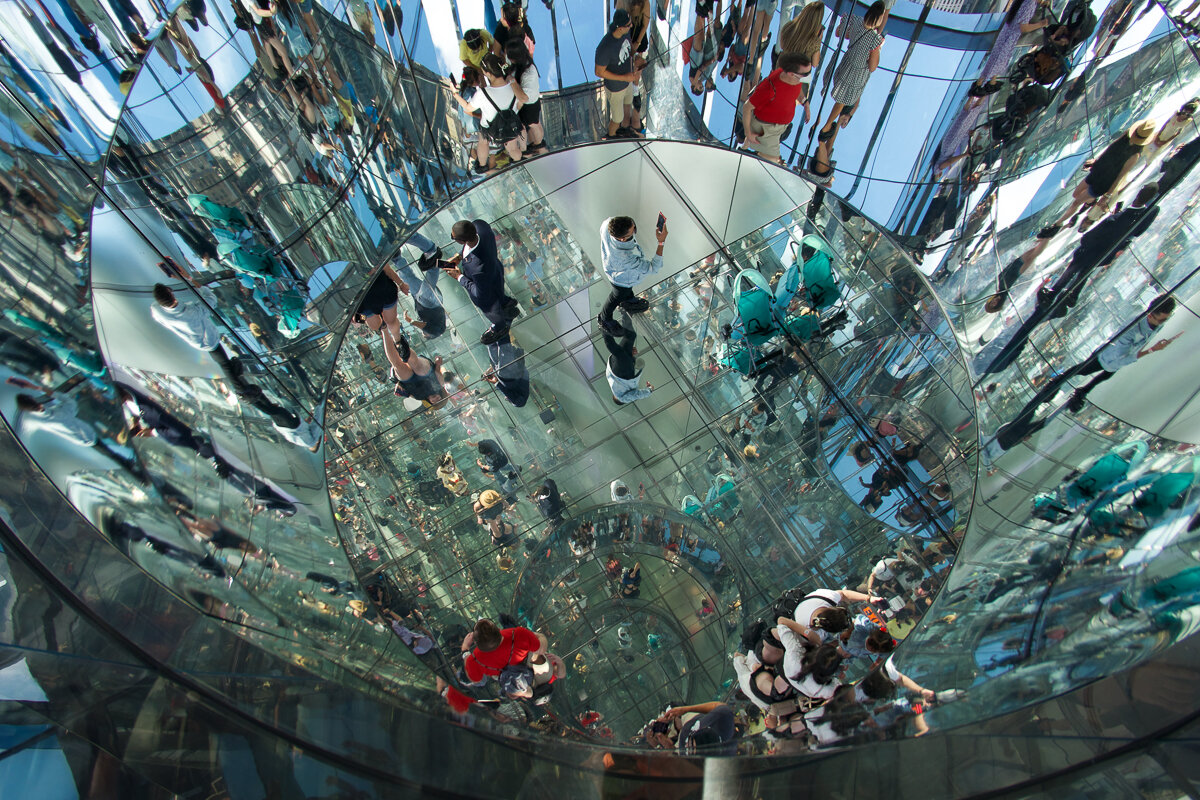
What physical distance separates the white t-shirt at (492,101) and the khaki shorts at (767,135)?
2.44 meters

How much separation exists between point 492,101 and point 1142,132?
6.19 meters

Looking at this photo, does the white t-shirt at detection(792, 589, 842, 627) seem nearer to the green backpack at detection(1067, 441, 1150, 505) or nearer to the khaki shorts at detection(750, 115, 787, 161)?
the green backpack at detection(1067, 441, 1150, 505)

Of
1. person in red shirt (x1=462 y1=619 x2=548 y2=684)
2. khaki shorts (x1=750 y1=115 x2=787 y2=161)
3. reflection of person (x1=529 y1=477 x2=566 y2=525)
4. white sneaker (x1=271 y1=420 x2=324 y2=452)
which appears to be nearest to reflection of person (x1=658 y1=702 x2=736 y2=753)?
person in red shirt (x1=462 y1=619 x2=548 y2=684)

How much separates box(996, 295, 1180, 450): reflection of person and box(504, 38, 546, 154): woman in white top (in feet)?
19.1

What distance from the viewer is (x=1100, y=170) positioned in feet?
22.8

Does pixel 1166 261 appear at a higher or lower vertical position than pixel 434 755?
higher

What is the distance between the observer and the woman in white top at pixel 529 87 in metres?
6.79

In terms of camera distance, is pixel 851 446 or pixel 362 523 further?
pixel 851 446

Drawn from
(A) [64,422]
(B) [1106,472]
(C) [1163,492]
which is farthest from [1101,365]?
(A) [64,422]

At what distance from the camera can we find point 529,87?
7027 millimetres

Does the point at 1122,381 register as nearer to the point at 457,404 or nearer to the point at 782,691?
the point at 782,691

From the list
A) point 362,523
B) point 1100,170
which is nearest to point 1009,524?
point 1100,170

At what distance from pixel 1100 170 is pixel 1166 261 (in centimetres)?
107

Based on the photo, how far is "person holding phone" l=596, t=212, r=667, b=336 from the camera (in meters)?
6.98
